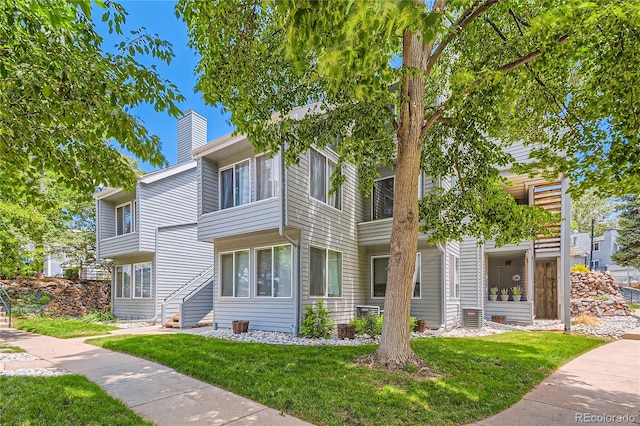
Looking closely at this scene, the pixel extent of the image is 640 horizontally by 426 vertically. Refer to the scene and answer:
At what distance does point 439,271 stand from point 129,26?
9.77 metres

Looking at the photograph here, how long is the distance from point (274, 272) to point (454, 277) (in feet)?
20.3

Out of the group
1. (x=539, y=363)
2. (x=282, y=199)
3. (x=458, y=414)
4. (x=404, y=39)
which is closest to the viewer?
(x=458, y=414)

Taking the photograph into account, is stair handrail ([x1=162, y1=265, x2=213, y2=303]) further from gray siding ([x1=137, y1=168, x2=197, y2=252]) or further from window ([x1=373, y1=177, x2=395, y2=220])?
window ([x1=373, y1=177, x2=395, y2=220])

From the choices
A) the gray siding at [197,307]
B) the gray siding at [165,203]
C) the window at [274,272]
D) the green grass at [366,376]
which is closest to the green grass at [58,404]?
the green grass at [366,376]

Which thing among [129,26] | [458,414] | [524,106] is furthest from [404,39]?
[458,414]

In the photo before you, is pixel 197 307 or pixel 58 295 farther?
pixel 58 295

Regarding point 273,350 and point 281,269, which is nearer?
point 273,350

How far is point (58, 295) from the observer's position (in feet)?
49.8

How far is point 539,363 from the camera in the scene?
6363mm

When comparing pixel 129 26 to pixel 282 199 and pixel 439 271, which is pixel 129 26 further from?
pixel 439 271

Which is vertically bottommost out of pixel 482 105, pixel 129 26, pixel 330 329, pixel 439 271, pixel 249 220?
pixel 330 329
